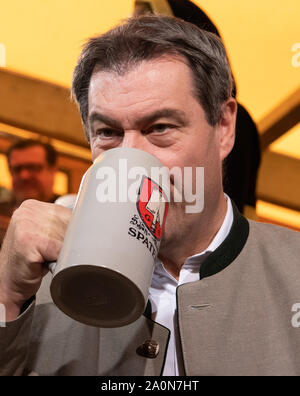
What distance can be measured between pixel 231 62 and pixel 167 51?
0.75 metres

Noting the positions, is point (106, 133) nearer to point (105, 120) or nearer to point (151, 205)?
point (105, 120)

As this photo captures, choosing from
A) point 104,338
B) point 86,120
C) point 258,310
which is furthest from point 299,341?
point 86,120

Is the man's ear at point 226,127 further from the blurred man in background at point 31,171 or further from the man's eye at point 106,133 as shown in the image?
the blurred man in background at point 31,171

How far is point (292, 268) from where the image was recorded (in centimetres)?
95

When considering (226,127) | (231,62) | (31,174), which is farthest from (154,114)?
(31,174)

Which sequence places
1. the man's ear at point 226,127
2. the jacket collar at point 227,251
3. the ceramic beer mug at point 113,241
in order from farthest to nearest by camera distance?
the man's ear at point 226,127
the jacket collar at point 227,251
the ceramic beer mug at point 113,241

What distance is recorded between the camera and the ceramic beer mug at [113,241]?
58cm

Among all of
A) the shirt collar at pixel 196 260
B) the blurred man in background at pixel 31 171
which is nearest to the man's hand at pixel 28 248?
the shirt collar at pixel 196 260

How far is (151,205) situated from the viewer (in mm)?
631

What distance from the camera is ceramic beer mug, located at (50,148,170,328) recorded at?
0.58 meters

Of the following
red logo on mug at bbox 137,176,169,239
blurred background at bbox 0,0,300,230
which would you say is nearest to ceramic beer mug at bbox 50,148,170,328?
red logo on mug at bbox 137,176,169,239

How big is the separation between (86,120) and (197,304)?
46 cm

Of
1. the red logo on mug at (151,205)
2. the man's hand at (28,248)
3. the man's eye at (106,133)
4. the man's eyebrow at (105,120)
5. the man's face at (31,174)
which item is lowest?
the man's face at (31,174)

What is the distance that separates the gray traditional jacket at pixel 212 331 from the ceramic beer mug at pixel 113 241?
23 centimetres
